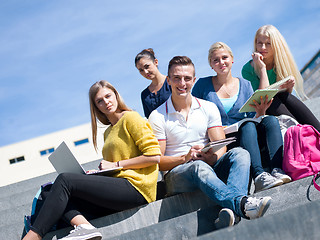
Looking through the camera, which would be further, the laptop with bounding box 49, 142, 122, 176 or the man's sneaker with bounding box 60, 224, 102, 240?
the laptop with bounding box 49, 142, 122, 176

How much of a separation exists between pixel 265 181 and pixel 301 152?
0.40m

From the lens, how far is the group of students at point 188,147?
10.0 ft

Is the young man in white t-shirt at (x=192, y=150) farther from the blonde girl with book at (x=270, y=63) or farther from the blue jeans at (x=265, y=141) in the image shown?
the blonde girl with book at (x=270, y=63)

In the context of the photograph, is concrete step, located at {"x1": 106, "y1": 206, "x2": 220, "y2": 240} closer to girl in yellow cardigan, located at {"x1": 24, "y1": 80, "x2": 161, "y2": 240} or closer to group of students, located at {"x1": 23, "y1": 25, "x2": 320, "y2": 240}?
group of students, located at {"x1": 23, "y1": 25, "x2": 320, "y2": 240}

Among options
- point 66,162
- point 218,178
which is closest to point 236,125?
point 218,178

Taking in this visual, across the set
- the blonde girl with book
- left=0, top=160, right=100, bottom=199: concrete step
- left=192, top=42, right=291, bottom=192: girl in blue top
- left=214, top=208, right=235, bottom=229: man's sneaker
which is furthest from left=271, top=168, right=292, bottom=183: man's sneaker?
left=0, top=160, right=100, bottom=199: concrete step

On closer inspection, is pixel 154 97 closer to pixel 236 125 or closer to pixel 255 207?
pixel 236 125

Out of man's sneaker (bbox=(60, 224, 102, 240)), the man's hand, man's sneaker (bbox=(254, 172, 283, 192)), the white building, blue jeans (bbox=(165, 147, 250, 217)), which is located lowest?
the white building

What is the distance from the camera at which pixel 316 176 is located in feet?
10.7

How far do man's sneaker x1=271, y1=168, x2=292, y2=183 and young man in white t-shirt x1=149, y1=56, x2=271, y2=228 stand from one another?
26cm

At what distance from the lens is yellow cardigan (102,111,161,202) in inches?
132

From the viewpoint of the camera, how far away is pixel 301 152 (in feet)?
11.4

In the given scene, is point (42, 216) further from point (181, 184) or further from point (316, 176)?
point (316, 176)

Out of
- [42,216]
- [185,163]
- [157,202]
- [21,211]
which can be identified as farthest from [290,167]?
[21,211]
